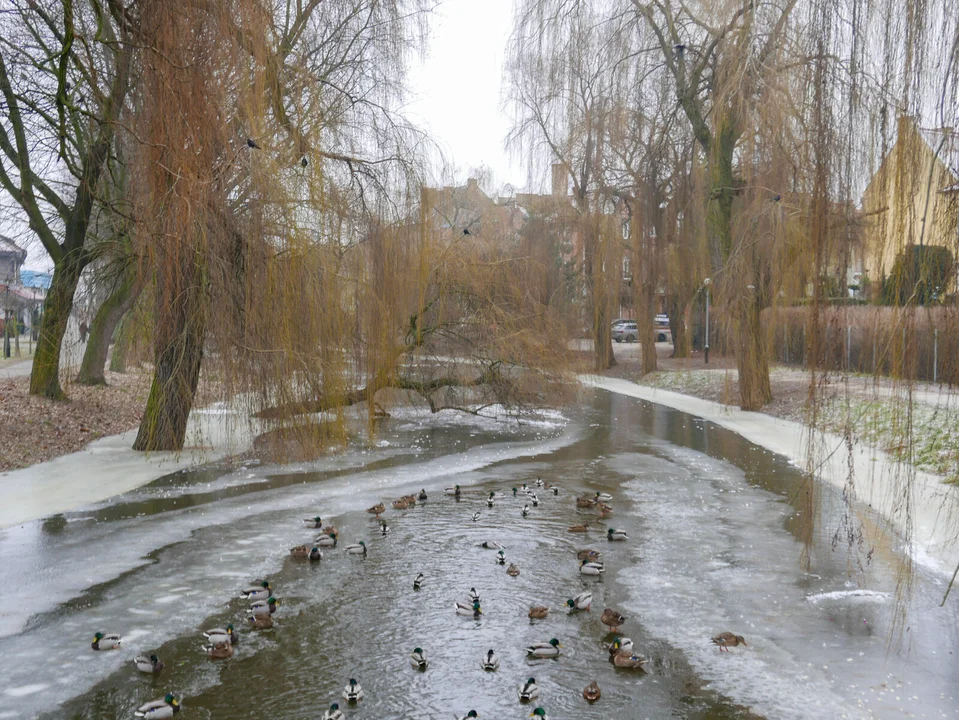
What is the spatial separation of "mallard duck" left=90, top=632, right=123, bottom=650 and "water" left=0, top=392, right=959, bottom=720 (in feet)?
0.23

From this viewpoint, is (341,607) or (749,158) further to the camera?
(749,158)

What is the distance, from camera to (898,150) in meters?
3.64

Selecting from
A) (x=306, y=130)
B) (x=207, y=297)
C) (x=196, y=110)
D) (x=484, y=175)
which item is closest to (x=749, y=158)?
(x=306, y=130)

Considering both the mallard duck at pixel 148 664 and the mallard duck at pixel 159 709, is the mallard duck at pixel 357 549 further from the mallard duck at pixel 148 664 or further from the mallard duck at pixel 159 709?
the mallard duck at pixel 159 709

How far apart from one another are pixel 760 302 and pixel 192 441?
9.73 meters

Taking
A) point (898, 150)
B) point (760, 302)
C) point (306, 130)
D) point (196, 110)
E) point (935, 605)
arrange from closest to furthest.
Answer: point (898, 150) < point (935, 605) < point (196, 110) < point (306, 130) < point (760, 302)

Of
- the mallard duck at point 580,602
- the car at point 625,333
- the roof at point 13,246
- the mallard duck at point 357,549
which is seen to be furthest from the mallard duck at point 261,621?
the car at point 625,333

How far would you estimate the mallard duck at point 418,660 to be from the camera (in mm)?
4641

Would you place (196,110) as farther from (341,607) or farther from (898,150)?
(898,150)

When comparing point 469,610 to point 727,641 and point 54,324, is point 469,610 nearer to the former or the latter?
point 727,641

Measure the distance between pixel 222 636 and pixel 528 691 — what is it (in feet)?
5.87

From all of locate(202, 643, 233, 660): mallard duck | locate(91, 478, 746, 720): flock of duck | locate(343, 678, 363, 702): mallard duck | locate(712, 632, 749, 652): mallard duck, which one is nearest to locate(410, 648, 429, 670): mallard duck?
locate(91, 478, 746, 720): flock of duck

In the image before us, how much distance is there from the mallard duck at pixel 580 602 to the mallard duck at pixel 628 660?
2.67 feet

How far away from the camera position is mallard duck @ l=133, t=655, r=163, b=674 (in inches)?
178
